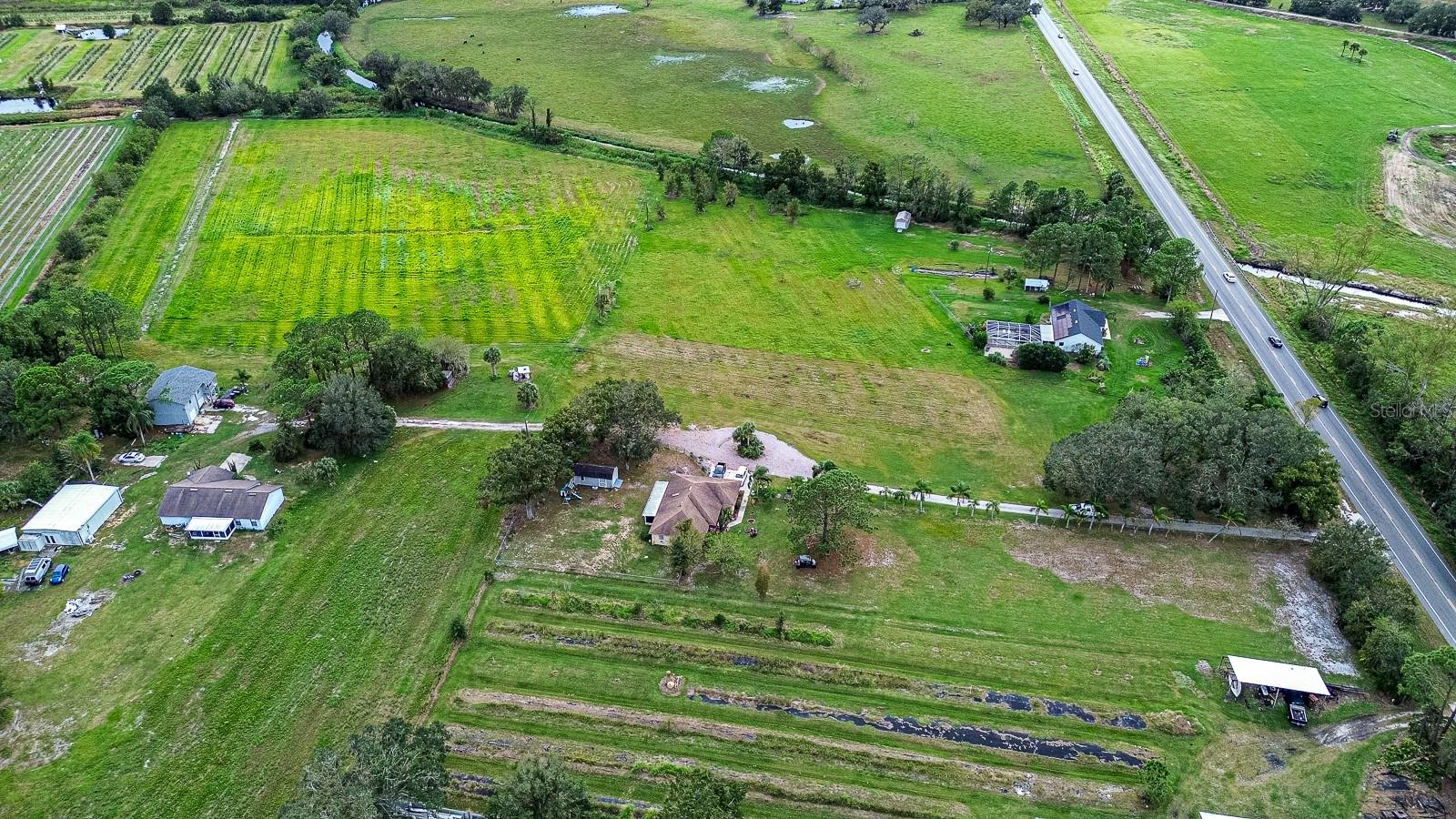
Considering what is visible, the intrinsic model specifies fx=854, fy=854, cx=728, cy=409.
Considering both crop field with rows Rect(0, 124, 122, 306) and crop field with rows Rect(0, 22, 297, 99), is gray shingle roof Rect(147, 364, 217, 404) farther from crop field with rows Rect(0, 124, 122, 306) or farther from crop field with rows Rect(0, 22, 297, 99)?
crop field with rows Rect(0, 22, 297, 99)

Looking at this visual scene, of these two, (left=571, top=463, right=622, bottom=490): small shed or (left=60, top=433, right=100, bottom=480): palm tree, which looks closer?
(left=60, top=433, right=100, bottom=480): palm tree

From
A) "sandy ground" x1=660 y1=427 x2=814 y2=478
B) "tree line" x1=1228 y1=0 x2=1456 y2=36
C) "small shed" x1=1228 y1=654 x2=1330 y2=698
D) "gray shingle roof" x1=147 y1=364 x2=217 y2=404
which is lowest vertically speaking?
"small shed" x1=1228 y1=654 x2=1330 y2=698

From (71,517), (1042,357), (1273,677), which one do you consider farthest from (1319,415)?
(71,517)

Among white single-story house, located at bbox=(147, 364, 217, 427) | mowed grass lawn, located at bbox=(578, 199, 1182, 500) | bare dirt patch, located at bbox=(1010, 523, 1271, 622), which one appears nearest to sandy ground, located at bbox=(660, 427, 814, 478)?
mowed grass lawn, located at bbox=(578, 199, 1182, 500)

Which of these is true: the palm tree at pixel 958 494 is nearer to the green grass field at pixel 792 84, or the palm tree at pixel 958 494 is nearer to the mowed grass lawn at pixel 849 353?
the mowed grass lawn at pixel 849 353

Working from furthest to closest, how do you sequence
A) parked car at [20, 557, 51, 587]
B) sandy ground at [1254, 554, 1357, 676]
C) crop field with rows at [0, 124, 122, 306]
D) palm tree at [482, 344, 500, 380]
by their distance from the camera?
crop field with rows at [0, 124, 122, 306], palm tree at [482, 344, 500, 380], parked car at [20, 557, 51, 587], sandy ground at [1254, 554, 1357, 676]

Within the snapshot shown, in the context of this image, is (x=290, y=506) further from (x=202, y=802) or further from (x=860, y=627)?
(x=860, y=627)

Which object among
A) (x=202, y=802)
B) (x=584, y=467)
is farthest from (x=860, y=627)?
(x=202, y=802)

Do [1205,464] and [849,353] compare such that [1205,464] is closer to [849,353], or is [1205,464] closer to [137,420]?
[849,353]
